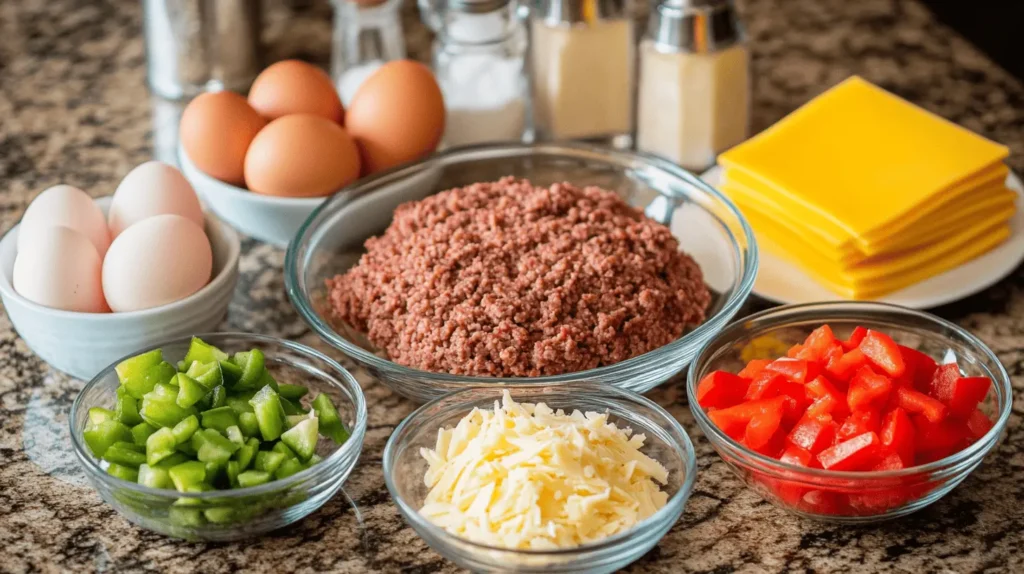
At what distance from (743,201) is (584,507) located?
2.23 ft

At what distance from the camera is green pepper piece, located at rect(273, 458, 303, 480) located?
3.67 feet

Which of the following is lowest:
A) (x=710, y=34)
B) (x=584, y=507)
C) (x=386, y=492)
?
(x=386, y=492)

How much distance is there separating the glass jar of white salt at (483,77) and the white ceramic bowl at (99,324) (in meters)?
0.54

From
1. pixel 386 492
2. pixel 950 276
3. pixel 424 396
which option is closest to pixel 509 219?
pixel 424 396

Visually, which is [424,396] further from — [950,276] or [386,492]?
[950,276]

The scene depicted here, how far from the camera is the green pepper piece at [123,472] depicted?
1120mm

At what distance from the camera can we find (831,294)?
1.50 metres

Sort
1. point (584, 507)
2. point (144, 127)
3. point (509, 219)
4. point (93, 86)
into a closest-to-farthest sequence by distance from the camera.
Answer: point (584, 507)
point (509, 219)
point (144, 127)
point (93, 86)

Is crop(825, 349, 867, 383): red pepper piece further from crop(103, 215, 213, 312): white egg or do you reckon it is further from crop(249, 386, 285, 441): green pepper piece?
crop(103, 215, 213, 312): white egg

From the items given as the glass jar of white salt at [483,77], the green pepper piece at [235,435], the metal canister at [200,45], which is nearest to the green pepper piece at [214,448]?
the green pepper piece at [235,435]

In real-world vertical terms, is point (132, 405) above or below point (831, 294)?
above

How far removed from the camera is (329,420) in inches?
47.3

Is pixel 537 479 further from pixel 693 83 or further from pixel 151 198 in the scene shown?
pixel 693 83

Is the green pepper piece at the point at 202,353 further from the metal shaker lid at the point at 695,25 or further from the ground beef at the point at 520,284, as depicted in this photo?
the metal shaker lid at the point at 695,25
